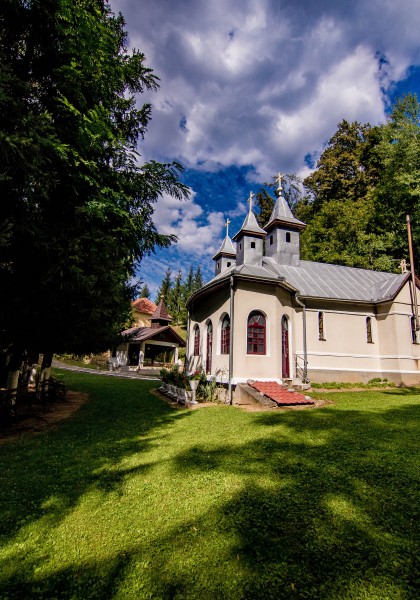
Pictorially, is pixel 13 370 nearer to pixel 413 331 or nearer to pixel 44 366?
pixel 44 366

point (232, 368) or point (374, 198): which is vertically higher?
point (374, 198)

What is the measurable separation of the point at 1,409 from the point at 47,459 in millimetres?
3556

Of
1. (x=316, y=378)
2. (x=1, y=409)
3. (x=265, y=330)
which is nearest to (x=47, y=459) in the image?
(x=1, y=409)

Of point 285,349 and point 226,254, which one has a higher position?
point 226,254

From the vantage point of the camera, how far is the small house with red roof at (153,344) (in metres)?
32.1

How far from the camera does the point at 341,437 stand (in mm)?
6602

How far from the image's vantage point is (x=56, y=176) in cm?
734

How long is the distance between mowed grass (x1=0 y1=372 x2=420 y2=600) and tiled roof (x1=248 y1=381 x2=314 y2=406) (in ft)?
11.3

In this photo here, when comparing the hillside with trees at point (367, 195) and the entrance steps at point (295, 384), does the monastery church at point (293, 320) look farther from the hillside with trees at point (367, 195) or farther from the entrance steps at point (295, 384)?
the hillside with trees at point (367, 195)

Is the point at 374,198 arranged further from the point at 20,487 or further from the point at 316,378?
the point at 20,487

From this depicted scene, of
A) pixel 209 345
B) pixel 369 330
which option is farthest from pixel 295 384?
pixel 369 330

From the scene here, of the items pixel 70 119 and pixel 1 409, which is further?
pixel 1 409

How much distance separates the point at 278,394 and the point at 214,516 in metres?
8.19

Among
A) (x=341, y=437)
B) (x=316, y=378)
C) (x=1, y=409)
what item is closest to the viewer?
(x=341, y=437)
